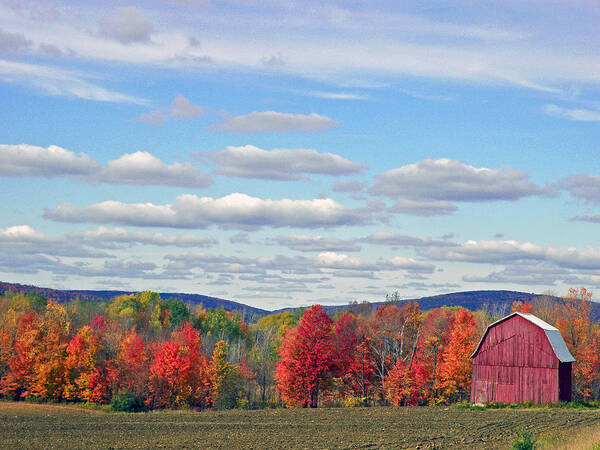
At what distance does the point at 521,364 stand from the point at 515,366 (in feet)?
2.27

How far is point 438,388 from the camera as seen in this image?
79375mm

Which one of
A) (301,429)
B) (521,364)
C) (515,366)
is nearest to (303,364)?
(515,366)

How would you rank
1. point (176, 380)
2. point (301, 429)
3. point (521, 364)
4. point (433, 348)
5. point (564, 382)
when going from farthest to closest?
1. point (433, 348)
2. point (176, 380)
3. point (521, 364)
4. point (564, 382)
5. point (301, 429)

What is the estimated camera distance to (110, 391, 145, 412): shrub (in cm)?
7469

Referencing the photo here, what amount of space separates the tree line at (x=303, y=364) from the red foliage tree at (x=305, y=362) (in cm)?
11

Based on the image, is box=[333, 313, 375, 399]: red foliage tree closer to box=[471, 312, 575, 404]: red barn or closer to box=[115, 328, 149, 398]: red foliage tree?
box=[471, 312, 575, 404]: red barn

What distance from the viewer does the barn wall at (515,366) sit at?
64438mm

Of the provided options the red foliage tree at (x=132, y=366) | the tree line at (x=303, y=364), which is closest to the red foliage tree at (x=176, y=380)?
the tree line at (x=303, y=364)

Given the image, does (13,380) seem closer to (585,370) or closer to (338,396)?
(338,396)

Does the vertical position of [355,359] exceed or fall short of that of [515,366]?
it falls short

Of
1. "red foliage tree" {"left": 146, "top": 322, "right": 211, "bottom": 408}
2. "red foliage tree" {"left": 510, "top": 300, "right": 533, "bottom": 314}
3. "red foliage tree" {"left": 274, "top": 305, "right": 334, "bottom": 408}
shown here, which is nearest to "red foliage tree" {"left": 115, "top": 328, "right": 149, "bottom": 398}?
"red foliage tree" {"left": 146, "top": 322, "right": 211, "bottom": 408}

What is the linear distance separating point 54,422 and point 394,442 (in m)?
31.4

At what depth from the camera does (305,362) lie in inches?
2958

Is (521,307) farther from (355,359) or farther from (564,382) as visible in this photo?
(355,359)
